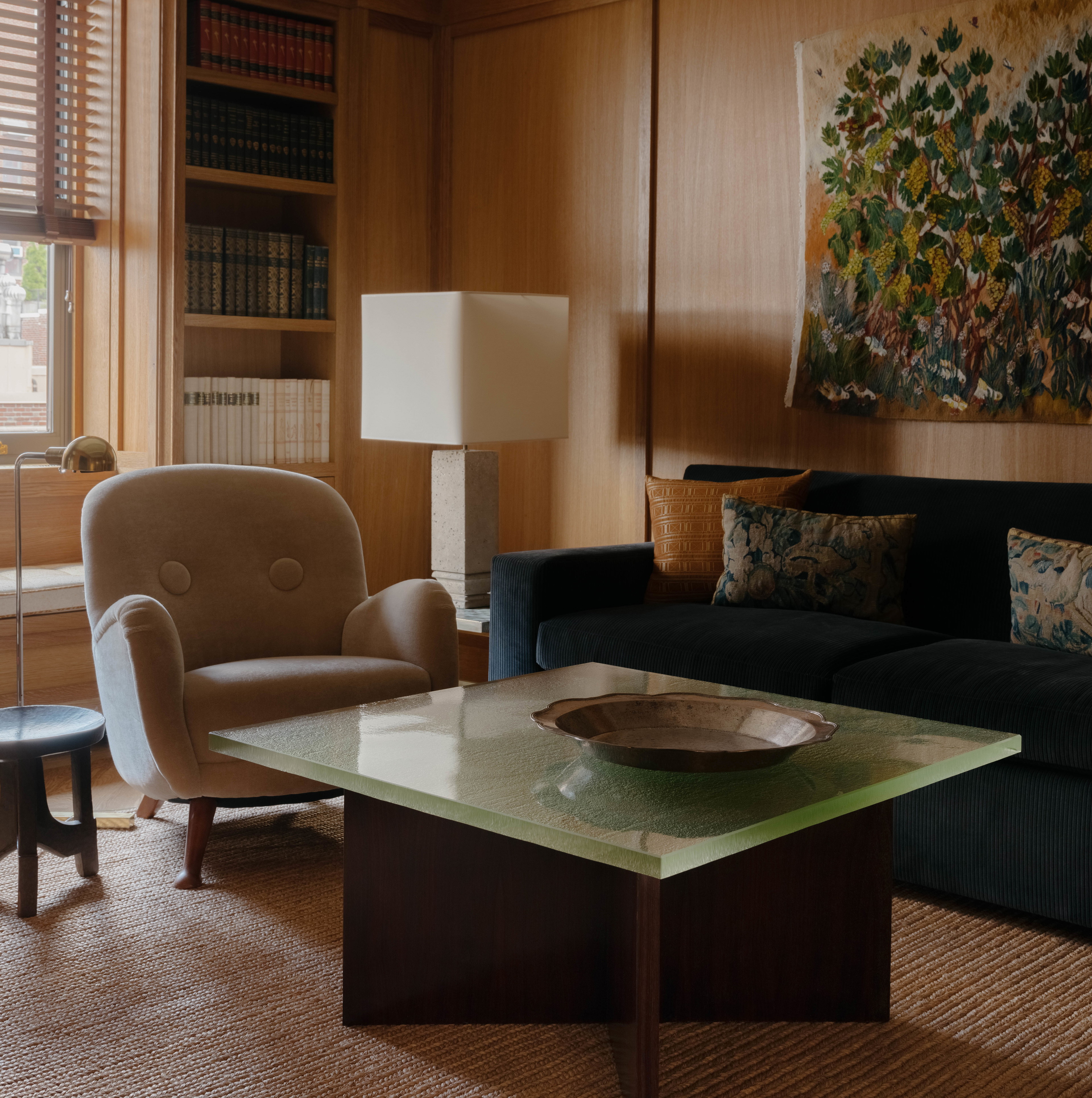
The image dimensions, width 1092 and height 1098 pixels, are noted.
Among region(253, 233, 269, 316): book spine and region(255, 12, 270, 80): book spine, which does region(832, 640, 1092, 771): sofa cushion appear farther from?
region(255, 12, 270, 80): book spine

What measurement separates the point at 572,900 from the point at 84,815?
1.21 meters

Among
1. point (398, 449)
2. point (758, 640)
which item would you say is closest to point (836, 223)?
point (758, 640)

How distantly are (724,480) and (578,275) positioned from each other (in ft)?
3.58

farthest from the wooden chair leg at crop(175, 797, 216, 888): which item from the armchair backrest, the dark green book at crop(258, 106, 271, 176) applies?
the dark green book at crop(258, 106, 271, 176)

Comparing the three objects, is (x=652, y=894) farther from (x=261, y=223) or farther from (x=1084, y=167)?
(x=261, y=223)

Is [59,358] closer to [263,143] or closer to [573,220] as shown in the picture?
[263,143]

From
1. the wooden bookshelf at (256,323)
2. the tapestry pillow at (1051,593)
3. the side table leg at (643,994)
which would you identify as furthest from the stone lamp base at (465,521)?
the side table leg at (643,994)

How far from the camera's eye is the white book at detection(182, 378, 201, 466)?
4316 millimetres

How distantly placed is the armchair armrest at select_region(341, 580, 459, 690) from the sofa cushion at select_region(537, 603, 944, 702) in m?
0.34

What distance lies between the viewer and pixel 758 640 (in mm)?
3037

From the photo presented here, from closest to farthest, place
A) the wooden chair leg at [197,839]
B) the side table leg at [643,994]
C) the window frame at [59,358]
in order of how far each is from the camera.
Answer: the side table leg at [643,994] < the wooden chair leg at [197,839] < the window frame at [59,358]

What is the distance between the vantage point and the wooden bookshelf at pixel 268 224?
428 cm

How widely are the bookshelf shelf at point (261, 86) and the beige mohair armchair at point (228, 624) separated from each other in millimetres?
1647

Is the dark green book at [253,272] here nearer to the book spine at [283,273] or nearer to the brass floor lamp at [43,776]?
the book spine at [283,273]
